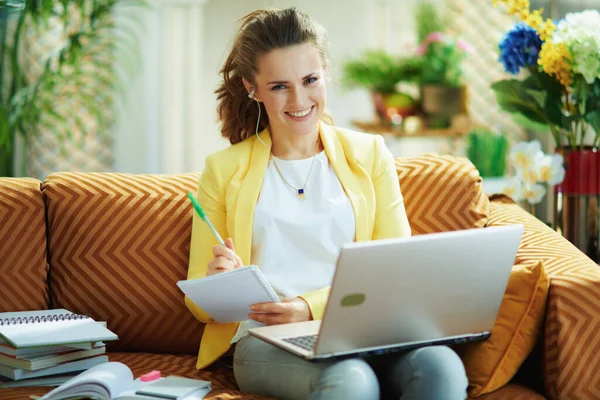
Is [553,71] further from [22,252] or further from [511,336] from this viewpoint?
[22,252]

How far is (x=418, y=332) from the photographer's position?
1.68 metres

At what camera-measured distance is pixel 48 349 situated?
1.88 metres

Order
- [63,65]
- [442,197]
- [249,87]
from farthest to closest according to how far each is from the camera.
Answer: [63,65], [442,197], [249,87]

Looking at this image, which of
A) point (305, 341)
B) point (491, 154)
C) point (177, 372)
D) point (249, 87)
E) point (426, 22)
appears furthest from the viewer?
point (426, 22)

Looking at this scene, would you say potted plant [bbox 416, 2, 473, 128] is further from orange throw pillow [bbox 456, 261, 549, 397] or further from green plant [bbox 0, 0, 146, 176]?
orange throw pillow [bbox 456, 261, 549, 397]

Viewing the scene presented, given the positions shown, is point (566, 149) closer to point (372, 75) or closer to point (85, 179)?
point (85, 179)

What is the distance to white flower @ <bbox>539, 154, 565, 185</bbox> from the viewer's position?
2.50 m

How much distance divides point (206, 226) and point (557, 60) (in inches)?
44.0

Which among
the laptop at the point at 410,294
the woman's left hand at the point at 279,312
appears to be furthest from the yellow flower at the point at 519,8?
the woman's left hand at the point at 279,312

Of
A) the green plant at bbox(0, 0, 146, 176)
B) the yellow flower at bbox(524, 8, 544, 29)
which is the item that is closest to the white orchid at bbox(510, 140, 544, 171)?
the yellow flower at bbox(524, 8, 544, 29)

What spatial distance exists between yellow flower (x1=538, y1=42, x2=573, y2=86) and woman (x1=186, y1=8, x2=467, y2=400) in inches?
23.6

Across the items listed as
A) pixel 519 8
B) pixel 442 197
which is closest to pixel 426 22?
pixel 519 8

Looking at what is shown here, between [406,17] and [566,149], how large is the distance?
2.92m

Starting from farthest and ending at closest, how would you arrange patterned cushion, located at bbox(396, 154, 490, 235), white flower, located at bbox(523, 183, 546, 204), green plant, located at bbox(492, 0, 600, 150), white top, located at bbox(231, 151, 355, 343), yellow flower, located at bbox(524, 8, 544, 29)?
white flower, located at bbox(523, 183, 546, 204) < yellow flower, located at bbox(524, 8, 544, 29) < green plant, located at bbox(492, 0, 600, 150) < patterned cushion, located at bbox(396, 154, 490, 235) < white top, located at bbox(231, 151, 355, 343)
